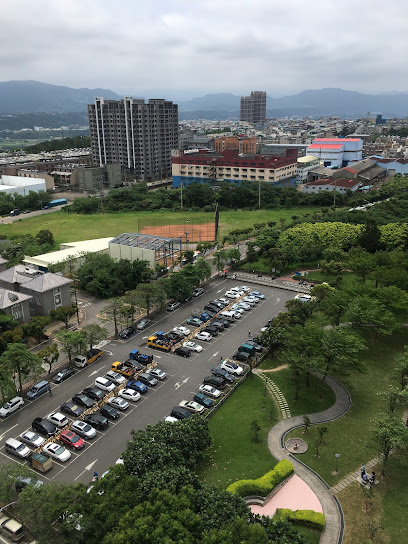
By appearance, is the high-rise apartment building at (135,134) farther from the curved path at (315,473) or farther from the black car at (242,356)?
the curved path at (315,473)

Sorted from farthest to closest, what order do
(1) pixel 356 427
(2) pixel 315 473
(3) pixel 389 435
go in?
(1) pixel 356 427, (2) pixel 315 473, (3) pixel 389 435

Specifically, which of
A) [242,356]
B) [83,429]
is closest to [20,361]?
[83,429]

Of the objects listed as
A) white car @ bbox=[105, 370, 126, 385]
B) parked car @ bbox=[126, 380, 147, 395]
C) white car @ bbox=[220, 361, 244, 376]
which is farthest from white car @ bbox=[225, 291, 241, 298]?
parked car @ bbox=[126, 380, 147, 395]

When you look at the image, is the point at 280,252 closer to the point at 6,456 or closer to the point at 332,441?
the point at 332,441

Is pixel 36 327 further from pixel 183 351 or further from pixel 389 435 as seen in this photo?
pixel 389 435

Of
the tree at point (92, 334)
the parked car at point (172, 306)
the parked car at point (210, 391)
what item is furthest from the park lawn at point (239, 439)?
the parked car at point (172, 306)

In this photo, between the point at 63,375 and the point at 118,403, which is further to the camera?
the point at 63,375
